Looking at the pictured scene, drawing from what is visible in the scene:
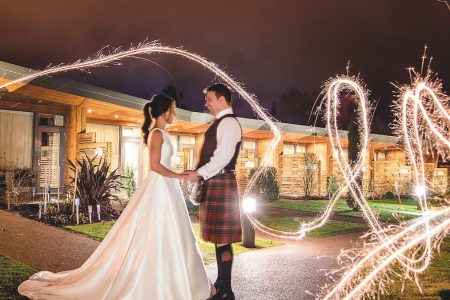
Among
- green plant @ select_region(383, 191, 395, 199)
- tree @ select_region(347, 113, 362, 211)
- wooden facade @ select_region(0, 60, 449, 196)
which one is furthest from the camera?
green plant @ select_region(383, 191, 395, 199)

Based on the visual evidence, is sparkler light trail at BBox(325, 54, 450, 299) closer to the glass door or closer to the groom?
the groom

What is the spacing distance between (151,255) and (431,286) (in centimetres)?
377

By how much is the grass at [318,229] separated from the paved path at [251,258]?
0.99 metres

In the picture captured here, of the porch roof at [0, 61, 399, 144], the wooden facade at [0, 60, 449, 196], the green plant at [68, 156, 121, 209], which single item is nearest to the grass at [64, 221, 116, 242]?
the green plant at [68, 156, 121, 209]

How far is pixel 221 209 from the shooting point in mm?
4809

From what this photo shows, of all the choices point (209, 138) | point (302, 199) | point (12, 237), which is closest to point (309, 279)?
point (209, 138)

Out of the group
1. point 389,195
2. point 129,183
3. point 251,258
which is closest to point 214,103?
point 251,258

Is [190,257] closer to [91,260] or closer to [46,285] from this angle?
[91,260]

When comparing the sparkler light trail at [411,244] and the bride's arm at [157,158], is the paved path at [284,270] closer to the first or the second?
the sparkler light trail at [411,244]

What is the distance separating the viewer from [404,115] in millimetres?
8883

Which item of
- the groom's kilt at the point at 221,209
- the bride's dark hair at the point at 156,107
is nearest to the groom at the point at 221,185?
the groom's kilt at the point at 221,209

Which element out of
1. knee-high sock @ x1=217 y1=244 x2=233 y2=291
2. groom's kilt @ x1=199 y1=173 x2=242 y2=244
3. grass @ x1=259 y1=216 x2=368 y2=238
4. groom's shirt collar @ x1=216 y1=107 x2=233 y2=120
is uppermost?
groom's shirt collar @ x1=216 y1=107 x2=233 y2=120

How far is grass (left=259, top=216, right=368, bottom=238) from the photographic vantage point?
10.8m

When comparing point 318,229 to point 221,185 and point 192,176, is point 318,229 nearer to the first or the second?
point 221,185
